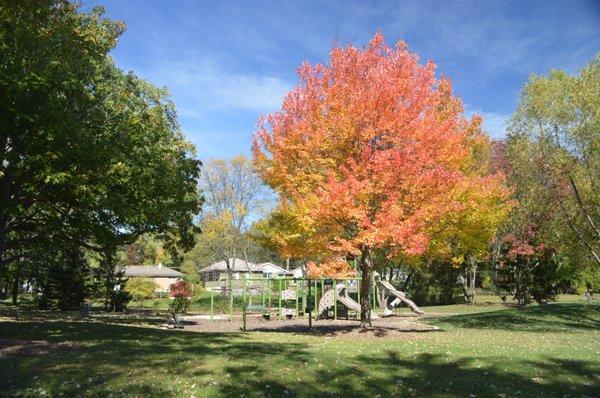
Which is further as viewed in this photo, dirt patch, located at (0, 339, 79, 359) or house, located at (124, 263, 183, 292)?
house, located at (124, 263, 183, 292)

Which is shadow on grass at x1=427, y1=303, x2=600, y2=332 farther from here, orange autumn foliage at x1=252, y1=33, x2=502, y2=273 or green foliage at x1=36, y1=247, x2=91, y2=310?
green foliage at x1=36, y1=247, x2=91, y2=310

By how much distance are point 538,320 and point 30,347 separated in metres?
20.1

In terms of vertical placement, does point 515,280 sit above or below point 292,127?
below

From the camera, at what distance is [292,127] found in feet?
54.0

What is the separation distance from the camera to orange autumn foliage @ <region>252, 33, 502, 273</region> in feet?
48.5

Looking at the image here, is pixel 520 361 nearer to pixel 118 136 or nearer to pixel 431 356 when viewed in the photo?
pixel 431 356

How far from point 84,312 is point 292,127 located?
56.5 feet

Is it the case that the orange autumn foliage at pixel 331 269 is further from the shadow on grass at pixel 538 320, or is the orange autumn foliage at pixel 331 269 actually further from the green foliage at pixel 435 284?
the green foliage at pixel 435 284

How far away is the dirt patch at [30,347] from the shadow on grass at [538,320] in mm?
15313

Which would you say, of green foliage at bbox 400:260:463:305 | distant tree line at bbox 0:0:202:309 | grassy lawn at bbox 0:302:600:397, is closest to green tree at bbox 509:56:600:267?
grassy lawn at bbox 0:302:600:397

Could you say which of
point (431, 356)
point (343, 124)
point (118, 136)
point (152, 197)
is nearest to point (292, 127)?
point (343, 124)

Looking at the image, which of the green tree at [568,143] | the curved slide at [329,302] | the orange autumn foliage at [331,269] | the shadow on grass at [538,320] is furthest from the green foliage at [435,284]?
the orange autumn foliage at [331,269]

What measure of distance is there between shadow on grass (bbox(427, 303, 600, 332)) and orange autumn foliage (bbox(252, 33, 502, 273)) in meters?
6.48

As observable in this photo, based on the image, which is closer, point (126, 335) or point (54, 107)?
point (54, 107)
